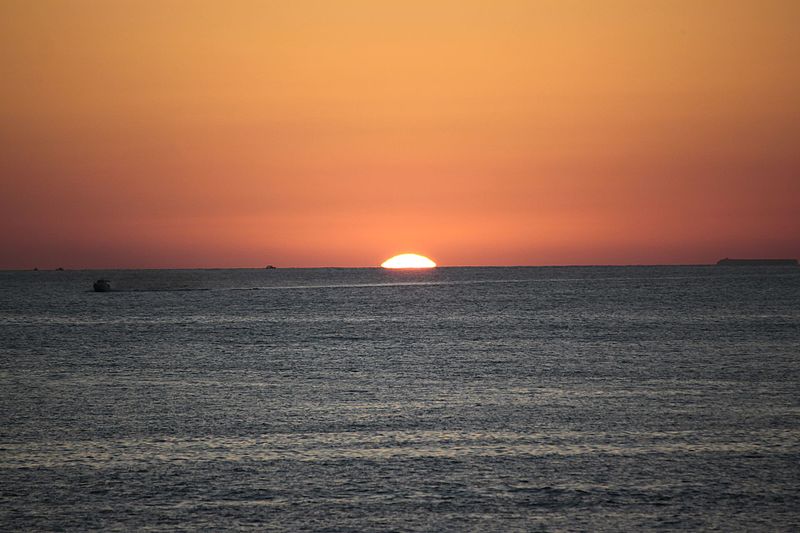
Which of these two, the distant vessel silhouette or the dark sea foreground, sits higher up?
the distant vessel silhouette

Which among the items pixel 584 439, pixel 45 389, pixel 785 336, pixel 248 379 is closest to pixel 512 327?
pixel 785 336

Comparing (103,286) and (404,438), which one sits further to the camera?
(103,286)

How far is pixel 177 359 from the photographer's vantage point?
2042 inches

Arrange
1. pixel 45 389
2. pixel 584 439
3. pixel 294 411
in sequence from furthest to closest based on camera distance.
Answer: pixel 45 389 < pixel 294 411 < pixel 584 439

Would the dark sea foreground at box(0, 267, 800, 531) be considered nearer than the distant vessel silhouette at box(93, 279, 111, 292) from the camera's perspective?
Yes

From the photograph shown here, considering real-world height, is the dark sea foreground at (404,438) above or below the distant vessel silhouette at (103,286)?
below

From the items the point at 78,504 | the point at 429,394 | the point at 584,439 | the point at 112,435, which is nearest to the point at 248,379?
the point at 429,394

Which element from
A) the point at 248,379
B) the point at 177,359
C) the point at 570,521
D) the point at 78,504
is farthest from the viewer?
the point at 177,359

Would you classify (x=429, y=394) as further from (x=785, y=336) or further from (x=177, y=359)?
(x=785, y=336)

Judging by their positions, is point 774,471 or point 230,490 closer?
point 230,490

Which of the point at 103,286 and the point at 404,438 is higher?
the point at 103,286

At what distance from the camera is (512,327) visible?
80.8m

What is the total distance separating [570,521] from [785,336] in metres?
55.8

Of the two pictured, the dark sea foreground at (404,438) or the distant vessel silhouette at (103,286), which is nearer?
the dark sea foreground at (404,438)
